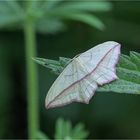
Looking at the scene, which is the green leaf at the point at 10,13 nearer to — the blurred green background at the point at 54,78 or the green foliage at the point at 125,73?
the blurred green background at the point at 54,78

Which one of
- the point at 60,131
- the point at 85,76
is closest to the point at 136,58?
the point at 85,76

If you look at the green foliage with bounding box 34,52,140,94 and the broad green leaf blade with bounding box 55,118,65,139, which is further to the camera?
the broad green leaf blade with bounding box 55,118,65,139

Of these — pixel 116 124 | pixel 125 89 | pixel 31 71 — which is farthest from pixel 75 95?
pixel 116 124

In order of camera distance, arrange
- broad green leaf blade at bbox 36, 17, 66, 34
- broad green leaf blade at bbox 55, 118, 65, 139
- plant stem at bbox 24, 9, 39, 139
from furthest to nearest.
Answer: broad green leaf blade at bbox 36, 17, 66, 34
plant stem at bbox 24, 9, 39, 139
broad green leaf blade at bbox 55, 118, 65, 139

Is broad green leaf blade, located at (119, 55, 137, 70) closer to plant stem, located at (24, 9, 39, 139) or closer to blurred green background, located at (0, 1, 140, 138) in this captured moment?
plant stem, located at (24, 9, 39, 139)

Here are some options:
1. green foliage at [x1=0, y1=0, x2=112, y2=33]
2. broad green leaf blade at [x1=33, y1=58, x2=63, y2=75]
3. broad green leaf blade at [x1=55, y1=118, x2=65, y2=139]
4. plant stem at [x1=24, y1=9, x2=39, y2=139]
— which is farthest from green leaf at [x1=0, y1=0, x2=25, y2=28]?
broad green leaf blade at [x1=33, y1=58, x2=63, y2=75]
